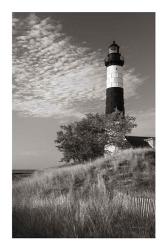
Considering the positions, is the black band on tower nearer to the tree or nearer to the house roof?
the tree

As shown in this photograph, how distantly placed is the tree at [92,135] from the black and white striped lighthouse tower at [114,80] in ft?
1.00

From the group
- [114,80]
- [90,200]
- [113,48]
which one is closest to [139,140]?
[114,80]

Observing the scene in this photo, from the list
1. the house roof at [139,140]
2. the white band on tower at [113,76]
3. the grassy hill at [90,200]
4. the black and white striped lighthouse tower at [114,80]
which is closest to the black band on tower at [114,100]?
the black and white striped lighthouse tower at [114,80]

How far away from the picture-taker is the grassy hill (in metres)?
6.51

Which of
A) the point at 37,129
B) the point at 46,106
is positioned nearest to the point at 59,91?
the point at 46,106

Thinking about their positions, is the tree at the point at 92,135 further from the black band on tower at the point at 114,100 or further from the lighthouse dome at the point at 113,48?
the lighthouse dome at the point at 113,48

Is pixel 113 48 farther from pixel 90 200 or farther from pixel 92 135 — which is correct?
pixel 90 200

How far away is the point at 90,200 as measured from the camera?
23.1 ft

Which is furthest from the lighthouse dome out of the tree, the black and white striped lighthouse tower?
the tree

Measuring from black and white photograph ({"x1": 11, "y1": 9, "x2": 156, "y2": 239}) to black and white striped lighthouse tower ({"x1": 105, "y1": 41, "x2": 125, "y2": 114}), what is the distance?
0.03 metres
